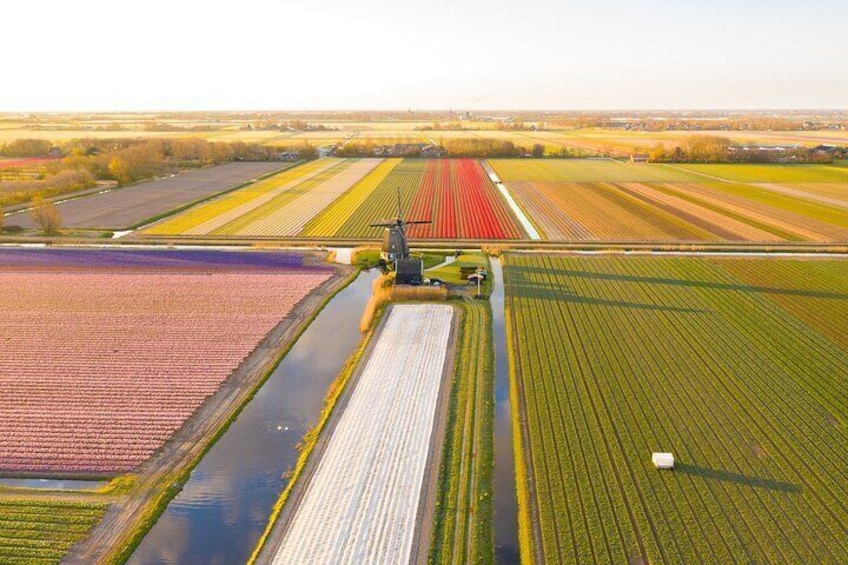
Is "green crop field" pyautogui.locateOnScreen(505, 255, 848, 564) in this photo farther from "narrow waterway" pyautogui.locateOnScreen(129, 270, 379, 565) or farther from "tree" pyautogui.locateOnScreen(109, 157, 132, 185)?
"tree" pyautogui.locateOnScreen(109, 157, 132, 185)

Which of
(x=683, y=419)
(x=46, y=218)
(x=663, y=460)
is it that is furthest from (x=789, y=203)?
(x=46, y=218)

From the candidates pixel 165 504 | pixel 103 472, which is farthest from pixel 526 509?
pixel 103 472

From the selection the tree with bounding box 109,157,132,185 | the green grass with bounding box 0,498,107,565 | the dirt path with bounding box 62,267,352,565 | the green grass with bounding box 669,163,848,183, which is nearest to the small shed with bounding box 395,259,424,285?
the dirt path with bounding box 62,267,352,565

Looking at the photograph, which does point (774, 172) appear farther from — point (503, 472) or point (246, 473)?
point (246, 473)

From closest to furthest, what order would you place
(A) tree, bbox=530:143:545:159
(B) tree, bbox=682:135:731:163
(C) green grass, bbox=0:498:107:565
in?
(C) green grass, bbox=0:498:107:565, (B) tree, bbox=682:135:731:163, (A) tree, bbox=530:143:545:159

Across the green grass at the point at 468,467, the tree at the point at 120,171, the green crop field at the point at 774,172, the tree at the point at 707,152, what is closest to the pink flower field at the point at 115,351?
the green grass at the point at 468,467

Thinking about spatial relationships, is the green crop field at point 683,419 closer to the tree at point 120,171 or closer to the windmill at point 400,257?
the windmill at point 400,257

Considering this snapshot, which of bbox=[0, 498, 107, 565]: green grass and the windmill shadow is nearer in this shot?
bbox=[0, 498, 107, 565]: green grass
